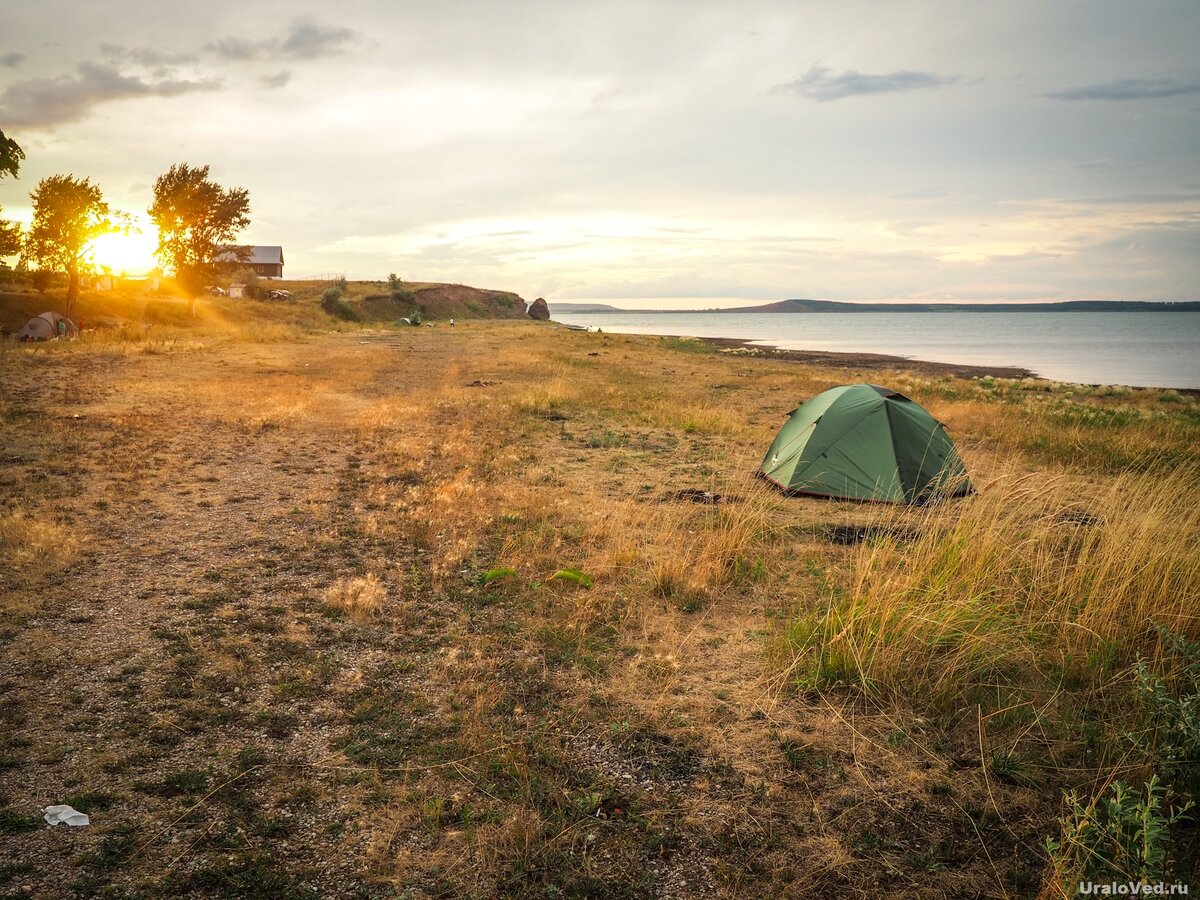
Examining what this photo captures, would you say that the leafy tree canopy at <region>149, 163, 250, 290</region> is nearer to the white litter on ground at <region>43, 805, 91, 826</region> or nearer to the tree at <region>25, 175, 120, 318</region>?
the tree at <region>25, 175, 120, 318</region>

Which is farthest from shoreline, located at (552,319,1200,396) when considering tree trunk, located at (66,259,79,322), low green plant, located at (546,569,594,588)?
tree trunk, located at (66,259,79,322)

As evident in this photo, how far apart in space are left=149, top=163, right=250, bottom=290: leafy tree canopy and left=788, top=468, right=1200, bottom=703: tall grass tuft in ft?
163

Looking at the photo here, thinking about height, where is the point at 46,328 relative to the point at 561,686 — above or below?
above

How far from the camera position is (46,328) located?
32.6 metres

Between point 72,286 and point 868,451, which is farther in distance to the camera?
point 72,286

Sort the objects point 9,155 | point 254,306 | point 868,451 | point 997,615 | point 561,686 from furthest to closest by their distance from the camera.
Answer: point 254,306 → point 9,155 → point 868,451 → point 997,615 → point 561,686

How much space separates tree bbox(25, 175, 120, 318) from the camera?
132ft

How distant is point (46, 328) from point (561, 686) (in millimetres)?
39335

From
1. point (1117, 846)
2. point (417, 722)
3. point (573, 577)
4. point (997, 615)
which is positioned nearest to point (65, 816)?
point (417, 722)

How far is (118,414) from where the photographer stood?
14.8 metres

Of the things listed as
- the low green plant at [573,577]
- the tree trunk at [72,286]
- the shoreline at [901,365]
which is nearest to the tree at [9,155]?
the tree trunk at [72,286]

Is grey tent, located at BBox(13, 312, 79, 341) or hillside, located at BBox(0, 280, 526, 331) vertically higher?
hillside, located at BBox(0, 280, 526, 331)

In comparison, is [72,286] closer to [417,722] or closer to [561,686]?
[417,722]

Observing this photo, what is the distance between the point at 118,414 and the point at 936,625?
55.1ft
